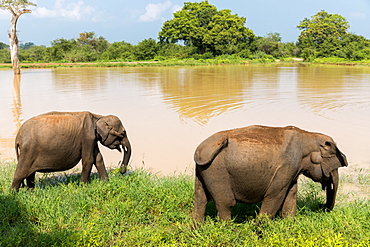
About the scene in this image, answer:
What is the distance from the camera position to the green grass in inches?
144

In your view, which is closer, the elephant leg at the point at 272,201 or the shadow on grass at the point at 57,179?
the elephant leg at the point at 272,201

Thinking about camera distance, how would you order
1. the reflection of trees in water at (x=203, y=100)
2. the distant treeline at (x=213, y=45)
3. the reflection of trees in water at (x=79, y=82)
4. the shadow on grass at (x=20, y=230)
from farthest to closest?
the distant treeline at (x=213, y=45) → the reflection of trees in water at (x=79, y=82) → the reflection of trees in water at (x=203, y=100) → the shadow on grass at (x=20, y=230)

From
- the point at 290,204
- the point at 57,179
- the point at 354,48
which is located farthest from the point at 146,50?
the point at 290,204

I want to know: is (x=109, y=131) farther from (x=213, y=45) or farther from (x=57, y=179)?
(x=213, y=45)

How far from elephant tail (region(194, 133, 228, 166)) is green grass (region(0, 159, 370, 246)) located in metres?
0.72

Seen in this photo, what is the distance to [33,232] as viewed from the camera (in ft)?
12.6

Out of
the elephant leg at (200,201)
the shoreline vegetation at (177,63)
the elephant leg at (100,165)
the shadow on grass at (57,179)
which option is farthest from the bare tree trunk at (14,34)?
the elephant leg at (200,201)

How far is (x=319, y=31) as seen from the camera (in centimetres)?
6894

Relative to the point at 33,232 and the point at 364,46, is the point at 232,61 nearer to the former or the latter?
the point at 364,46

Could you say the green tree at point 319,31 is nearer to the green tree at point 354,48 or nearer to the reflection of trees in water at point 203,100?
the green tree at point 354,48

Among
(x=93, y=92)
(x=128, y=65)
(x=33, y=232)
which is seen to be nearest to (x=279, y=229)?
(x=33, y=232)

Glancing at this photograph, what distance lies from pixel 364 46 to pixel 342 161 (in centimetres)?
5851

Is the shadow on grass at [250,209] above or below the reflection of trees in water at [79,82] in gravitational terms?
below

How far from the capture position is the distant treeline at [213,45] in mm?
58062
